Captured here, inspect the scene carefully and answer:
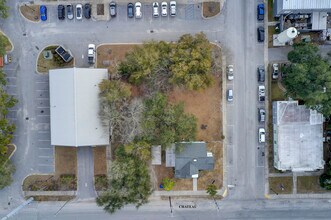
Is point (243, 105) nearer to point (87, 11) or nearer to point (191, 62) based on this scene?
point (191, 62)

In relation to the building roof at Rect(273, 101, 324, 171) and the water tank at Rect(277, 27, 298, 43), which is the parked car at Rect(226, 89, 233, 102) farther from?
the water tank at Rect(277, 27, 298, 43)

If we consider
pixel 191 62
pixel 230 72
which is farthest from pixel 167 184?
pixel 230 72

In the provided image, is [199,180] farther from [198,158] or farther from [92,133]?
[92,133]

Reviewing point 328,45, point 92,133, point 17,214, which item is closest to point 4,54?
point 92,133

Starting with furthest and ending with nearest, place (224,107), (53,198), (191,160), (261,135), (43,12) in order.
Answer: (53,198)
(224,107)
(261,135)
(43,12)
(191,160)

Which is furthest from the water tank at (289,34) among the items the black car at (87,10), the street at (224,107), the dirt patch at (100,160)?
the dirt patch at (100,160)

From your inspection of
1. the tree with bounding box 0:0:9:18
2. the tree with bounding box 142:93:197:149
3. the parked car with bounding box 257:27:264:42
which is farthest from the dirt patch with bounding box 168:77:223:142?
Answer: the tree with bounding box 0:0:9:18

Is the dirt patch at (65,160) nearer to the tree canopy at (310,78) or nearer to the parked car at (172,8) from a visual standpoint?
Result: the parked car at (172,8)
